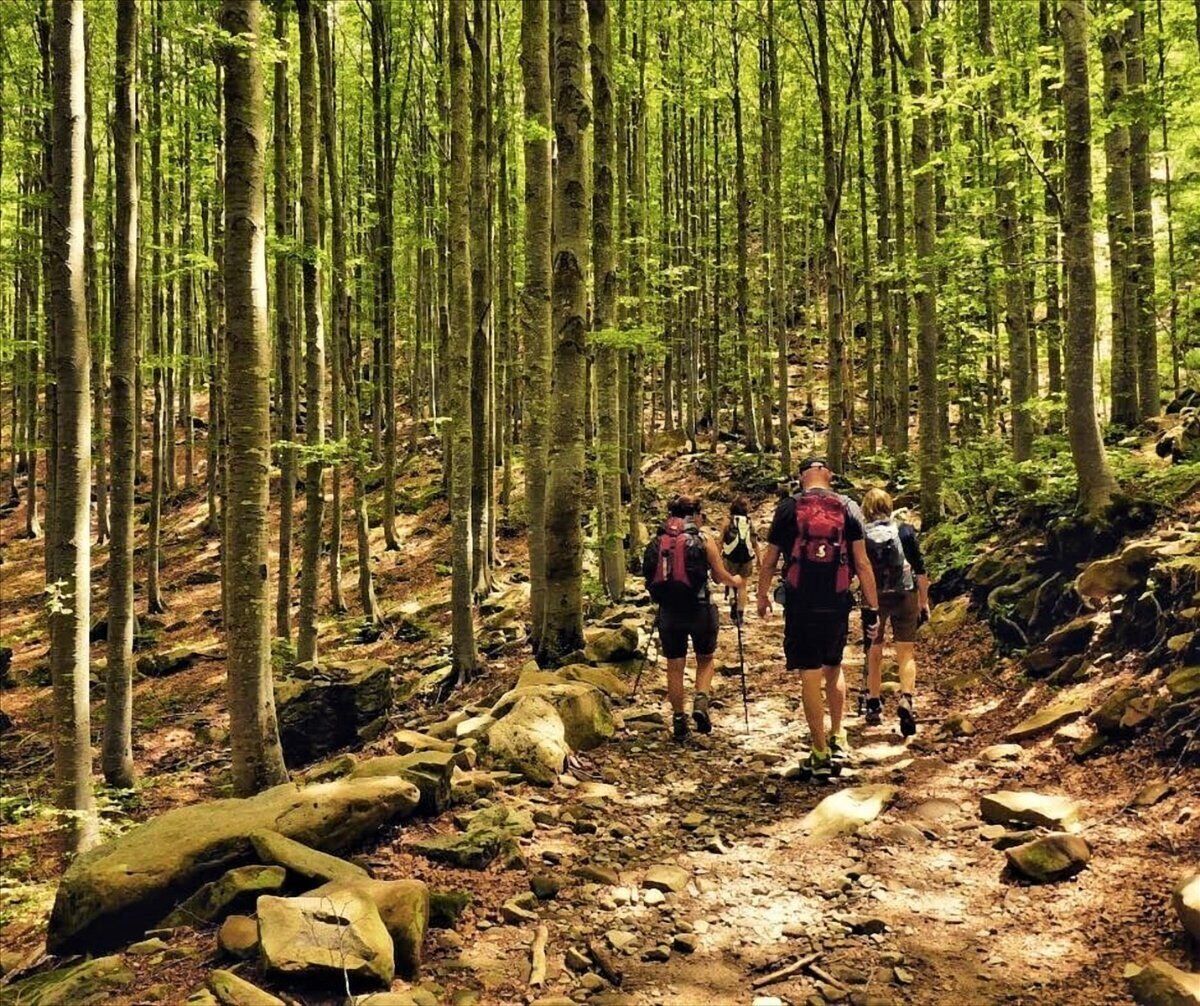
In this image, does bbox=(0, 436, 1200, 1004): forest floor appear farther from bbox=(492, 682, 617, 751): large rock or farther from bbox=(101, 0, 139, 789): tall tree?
bbox=(101, 0, 139, 789): tall tree

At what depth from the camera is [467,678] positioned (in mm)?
11055

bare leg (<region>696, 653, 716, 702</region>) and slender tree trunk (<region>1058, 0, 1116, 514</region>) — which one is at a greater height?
slender tree trunk (<region>1058, 0, 1116, 514</region>)

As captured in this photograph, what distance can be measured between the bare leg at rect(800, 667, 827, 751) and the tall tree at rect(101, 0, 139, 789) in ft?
27.1

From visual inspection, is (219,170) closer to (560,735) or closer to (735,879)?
(560,735)

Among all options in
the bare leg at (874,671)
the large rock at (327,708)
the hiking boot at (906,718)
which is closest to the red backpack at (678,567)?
the bare leg at (874,671)

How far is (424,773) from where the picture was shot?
5.27m

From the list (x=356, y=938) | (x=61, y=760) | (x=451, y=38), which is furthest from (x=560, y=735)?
(x=451, y=38)

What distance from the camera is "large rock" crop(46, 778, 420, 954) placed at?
419 cm

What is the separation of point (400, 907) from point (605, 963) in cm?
101

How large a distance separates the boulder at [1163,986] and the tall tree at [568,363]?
605 cm

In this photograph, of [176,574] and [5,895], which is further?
[176,574]

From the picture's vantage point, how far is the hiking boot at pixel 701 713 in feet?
24.1

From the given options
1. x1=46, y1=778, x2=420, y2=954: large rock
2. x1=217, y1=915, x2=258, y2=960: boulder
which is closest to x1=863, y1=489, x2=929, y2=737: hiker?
x1=46, y1=778, x2=420, y2=954: large rock

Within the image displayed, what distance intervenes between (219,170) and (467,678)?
16123mm
